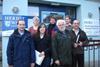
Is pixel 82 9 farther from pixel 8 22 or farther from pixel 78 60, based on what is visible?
pixel 78 60

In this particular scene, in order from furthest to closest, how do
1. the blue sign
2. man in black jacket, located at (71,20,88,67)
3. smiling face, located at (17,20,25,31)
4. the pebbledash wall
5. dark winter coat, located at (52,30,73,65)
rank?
the pebbledash wall < the blue sign < man in black jacket, located at (71,20,88,67) < dark winter coat, located at (52,30,73,65) < smiling face, located at (17,20,25,31)

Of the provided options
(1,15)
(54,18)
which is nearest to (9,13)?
(1,15)

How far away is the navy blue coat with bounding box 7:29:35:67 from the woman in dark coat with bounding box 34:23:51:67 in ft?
0.83

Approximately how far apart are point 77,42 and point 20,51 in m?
1.45

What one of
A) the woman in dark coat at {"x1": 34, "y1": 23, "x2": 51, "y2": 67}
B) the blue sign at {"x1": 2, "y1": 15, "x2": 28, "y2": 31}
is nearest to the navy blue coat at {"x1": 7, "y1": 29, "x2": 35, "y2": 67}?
the woman in dark coat at {"x1": 34, "y1": 23, "x2": 51, "y2": 67}

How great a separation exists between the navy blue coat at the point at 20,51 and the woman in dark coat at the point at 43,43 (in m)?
0.25

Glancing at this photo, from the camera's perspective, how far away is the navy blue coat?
549 cm

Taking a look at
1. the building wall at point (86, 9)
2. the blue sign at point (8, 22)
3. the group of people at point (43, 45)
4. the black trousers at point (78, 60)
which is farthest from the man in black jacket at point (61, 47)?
the building wall at point (86, 9)

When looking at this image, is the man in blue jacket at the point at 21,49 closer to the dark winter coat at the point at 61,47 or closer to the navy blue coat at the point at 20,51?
the navy blue coat at the point at 20,51

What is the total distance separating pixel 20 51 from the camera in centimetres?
549

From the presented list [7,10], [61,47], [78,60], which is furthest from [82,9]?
[61,47]

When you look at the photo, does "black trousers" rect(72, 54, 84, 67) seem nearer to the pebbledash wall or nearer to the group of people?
the group of people

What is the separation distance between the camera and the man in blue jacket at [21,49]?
5488mm

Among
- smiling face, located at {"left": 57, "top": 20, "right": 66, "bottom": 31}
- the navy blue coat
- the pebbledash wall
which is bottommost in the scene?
the navy blue coat
